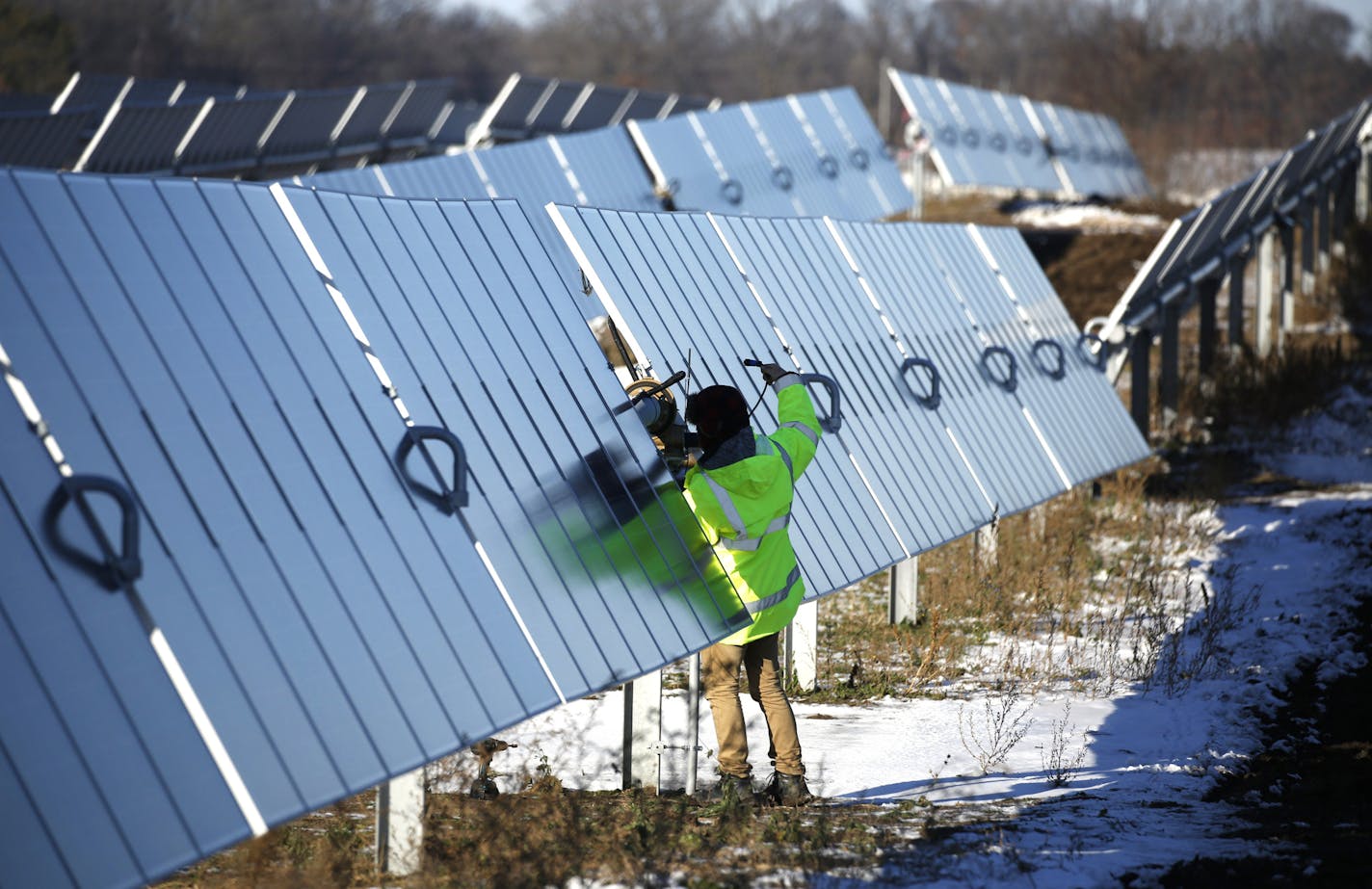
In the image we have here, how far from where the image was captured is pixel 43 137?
21.6m

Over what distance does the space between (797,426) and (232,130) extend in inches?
795

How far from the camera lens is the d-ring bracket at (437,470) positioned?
5.36 meters

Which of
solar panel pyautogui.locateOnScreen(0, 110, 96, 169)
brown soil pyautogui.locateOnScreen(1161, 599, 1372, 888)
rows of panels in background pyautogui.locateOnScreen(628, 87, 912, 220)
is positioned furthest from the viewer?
rows of panels in background pyautogui.locateOnScreen(628, 87, 912, 220)

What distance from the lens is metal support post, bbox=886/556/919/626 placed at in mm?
9609

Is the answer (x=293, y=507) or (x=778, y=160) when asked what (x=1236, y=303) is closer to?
(x=778, y=160)

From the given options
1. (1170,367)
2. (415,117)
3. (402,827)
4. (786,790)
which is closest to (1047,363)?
(1170,367)

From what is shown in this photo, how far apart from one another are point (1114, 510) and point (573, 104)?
21274 millimetres

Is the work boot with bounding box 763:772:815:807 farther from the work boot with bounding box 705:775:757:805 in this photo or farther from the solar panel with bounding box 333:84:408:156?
the solar panel with bounding box 333:84:408:156

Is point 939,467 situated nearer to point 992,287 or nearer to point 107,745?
point 992,287

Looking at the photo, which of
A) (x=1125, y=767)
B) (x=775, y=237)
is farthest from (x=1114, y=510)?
(x=1125, y=767)

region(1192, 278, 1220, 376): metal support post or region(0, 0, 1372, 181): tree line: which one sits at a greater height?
region(0, 0, 1372, 181): tree line

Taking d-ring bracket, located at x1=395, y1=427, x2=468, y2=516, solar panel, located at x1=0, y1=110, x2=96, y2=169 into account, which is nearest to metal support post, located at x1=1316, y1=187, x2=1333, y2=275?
solar panel, located at x1=0, y1=110, x2=96, y2=169

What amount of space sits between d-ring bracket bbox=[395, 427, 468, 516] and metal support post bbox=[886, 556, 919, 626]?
15.1 ft

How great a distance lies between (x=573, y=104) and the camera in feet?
106
